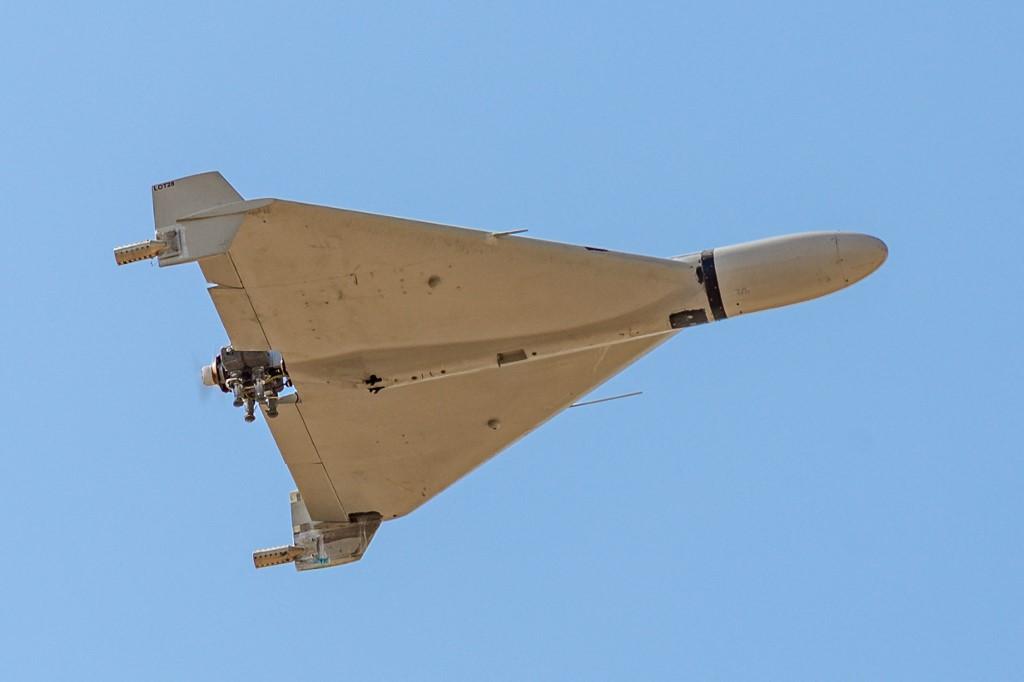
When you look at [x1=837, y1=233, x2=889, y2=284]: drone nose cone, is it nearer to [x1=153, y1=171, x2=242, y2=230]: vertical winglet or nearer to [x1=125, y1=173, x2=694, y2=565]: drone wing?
[x1=125, y1=173, x2=694, y2=565]: drone wing

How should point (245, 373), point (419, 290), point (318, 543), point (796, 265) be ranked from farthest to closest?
point (318, 543)
point (245, 373)
point (419, 290)
point (796, 265)

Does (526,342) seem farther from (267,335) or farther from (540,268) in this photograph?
(267,335)

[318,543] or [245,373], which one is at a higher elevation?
[245,373]

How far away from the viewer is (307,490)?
4059cm

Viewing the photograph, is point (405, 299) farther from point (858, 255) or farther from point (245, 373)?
point (858, 255)

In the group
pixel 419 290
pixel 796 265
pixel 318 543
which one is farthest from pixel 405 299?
pixel 318 543

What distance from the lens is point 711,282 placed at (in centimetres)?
3475

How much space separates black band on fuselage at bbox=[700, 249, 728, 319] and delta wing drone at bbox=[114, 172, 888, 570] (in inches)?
1.1

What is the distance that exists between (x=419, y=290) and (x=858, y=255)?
327 inches

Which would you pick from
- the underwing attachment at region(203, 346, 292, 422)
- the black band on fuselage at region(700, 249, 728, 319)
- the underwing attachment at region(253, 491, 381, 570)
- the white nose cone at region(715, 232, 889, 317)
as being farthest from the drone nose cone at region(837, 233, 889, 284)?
the underwing attachment at region(253, 491, 381, 570)

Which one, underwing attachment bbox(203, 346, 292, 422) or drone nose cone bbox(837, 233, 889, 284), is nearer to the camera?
drone nose cone bbox(837, 233, 889, 284)

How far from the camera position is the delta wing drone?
34.2 metres

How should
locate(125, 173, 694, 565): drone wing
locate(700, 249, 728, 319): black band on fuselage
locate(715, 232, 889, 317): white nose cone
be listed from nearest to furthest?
locate(125, 173, 694, 565): drone wing
locate(715, 232, 889, 317): white nose cone
locate(700, 249, 728, 319): black band on fuselage

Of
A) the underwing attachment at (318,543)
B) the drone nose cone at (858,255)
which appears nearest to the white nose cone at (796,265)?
the drone nose cone at (858,255)
